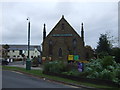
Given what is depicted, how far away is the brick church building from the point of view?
78.7 meters

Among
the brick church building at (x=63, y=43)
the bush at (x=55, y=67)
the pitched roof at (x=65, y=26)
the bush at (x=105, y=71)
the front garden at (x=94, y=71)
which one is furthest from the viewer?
the pitched roof at (x=65, y=26)

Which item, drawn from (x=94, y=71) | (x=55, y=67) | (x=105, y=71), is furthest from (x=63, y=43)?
(x=105, y=71)

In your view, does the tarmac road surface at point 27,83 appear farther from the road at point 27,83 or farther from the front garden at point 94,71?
the front garden at point 94,71

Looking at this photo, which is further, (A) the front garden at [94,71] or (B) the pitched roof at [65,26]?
(B) the pitched roof at [65,26]

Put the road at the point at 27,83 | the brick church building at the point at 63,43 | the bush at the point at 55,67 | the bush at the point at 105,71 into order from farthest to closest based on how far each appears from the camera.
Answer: the brick church building at the point at 63,43 → the bush at the point at 55,67 → the bush at the point at 105,71 → the road at the point at 27,83

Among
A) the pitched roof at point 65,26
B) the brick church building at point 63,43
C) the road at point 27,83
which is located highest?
the pitched roof at point 65,26

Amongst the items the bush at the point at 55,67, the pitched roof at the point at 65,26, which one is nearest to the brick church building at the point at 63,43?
the pitched roof at the point at 65,26

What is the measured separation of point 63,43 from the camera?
78938 millimetres

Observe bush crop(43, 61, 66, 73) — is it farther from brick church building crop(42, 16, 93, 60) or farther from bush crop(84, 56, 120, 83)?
brick church building crop(42, 16, 93, 60)

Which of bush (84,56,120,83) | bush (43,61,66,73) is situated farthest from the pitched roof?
bush (84,56,120,83)

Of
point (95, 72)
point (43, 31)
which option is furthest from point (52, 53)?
point (95, 72)

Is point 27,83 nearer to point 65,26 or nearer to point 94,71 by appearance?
point 94,71

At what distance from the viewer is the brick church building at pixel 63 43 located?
258 feet

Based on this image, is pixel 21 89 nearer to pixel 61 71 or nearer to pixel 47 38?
pixel 61 71
